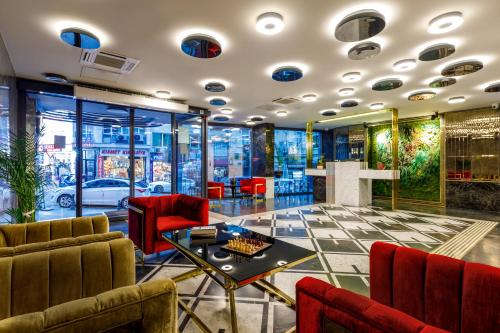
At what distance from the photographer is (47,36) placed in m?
3.14

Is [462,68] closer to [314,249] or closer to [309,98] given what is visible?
[309,98]

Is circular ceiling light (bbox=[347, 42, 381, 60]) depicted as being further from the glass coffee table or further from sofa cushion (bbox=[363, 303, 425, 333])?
sofa cushion (bbox=[363, 303, 425, 333])

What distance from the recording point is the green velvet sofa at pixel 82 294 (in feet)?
2.82

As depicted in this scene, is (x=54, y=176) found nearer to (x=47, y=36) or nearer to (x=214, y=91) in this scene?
(x=47, y=36)

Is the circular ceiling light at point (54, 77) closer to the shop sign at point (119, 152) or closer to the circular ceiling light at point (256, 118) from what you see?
the shop sign at point (119, 152)

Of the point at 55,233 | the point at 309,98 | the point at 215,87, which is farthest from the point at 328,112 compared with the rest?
the point at 55,233

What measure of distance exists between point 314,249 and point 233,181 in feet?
17.1

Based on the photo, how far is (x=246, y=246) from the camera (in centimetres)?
231

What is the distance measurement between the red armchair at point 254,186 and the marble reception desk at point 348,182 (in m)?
1.95

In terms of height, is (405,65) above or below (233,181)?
above

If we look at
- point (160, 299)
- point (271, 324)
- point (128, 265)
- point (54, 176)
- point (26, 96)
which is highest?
point (26, 96)

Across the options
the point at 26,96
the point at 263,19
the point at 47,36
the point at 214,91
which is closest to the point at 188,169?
the point at 214,91

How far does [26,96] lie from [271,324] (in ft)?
19.9

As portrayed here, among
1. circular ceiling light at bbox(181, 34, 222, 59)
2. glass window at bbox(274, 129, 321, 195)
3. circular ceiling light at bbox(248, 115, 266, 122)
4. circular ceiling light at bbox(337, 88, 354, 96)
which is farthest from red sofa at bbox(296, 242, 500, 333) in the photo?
glass window at bbox(274, 129, 321, 195)
